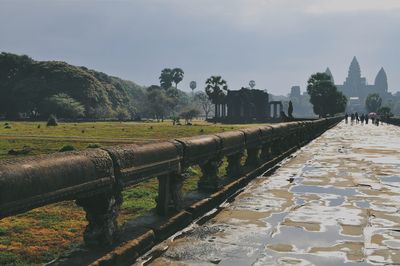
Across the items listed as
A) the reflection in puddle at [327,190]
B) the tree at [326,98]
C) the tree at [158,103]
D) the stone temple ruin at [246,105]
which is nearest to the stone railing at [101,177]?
the reflection in puddle at [327,190]

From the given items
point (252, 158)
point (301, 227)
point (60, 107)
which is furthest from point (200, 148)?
point (60, 107)

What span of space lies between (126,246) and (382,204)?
4.77 meters

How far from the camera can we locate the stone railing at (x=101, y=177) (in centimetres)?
333

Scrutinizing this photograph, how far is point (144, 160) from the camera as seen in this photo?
514 centimetres

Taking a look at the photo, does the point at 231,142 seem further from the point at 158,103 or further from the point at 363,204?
the point at 158,103

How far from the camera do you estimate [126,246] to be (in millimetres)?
4410

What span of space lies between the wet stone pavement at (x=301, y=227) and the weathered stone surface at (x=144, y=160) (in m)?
0.84

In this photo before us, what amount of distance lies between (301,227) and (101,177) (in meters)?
2.89

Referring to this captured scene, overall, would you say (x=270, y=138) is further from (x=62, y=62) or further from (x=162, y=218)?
(x=62, y=62)

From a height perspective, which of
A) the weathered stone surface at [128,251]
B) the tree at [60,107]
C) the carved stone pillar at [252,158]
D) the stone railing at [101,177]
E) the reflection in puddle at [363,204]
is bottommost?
the reflection in puddle at [363,204]

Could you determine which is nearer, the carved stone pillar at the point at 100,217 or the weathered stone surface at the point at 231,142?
the carved stone pillar at the point at 100,217

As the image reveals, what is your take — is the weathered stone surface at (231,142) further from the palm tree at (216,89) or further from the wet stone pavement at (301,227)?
the palm tree at (216,89)

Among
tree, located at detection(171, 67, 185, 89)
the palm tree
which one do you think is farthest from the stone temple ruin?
tree, located at detection(171, 67, 185, 89)

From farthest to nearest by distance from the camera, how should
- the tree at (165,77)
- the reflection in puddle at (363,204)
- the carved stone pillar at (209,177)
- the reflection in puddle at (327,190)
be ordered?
1. the tree at (165,77)
2. the reflection in puddle at (327,190)
3. the carved stone pillar at (209,177)
4. the reflection in puddle at (363,204)
